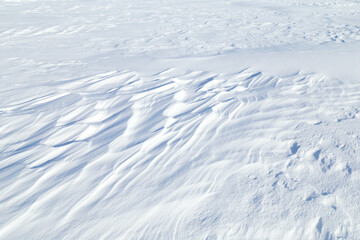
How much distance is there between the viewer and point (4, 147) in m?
2.56

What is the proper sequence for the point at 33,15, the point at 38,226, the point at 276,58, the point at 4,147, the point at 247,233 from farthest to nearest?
the point at 33,15, the point at 276,58, the point at 4,147, the point at 38,226, the point at 247,233

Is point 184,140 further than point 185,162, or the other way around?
point 184,140

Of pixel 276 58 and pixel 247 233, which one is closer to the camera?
pixel 247 233

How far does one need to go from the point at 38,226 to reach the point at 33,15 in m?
9.41

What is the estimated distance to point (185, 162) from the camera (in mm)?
2266

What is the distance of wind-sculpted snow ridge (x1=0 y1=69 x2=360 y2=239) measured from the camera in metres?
1.74

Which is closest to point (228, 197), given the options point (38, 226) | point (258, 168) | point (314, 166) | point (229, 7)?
point (258, 168)

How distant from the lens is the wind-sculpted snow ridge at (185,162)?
1737 mm

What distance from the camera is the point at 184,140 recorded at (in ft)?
8.27

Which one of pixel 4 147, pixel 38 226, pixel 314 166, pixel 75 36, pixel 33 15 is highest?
pixel 33 15

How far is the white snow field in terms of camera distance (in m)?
1.77

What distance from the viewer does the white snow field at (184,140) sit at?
5.79ft

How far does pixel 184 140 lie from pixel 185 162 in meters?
0.30

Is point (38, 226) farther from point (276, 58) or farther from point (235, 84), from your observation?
point (276, 58)
